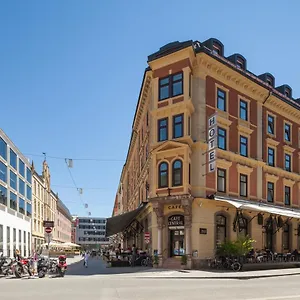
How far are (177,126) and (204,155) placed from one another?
9.07 ft

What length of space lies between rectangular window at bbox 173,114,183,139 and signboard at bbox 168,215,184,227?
5427 millimetres

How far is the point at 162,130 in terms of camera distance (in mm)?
30453

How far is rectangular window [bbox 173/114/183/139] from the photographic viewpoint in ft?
96.8

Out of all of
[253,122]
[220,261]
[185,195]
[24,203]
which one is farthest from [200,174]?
Result: [24,203]

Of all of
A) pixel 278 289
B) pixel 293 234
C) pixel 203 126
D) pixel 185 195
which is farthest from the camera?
pixel 293 234

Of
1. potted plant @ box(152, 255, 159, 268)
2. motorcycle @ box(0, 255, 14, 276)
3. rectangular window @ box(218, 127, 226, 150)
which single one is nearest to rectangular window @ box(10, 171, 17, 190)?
motorcycle @ box(0, 255, 14, 276)

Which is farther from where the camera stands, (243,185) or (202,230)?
(243,185)

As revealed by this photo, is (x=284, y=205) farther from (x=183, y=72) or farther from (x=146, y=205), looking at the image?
(x=183, y=72)

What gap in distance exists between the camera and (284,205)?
3878cm

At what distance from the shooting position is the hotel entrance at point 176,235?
29.4m

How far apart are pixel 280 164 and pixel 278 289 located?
22927 millimetres

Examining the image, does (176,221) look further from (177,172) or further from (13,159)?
(13,159)

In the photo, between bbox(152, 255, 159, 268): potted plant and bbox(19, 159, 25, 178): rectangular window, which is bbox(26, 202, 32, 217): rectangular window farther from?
bbox(152, 255, 159, 268): potted plant

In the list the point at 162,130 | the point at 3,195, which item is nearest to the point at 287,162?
the point at 162,130
